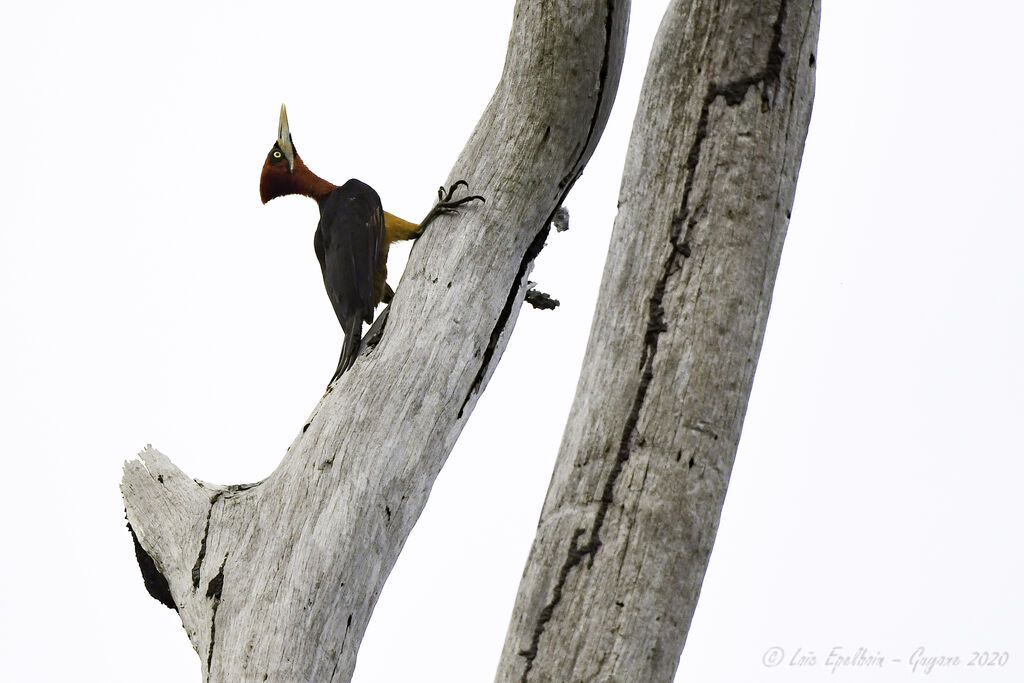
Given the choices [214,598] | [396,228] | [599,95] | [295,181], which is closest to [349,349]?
[396,228]

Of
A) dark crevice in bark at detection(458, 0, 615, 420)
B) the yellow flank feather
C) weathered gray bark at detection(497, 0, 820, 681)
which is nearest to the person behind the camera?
weathered gray bark at detection(497, 0, 820, 681)

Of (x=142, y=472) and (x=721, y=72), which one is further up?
(x=721, y=72)

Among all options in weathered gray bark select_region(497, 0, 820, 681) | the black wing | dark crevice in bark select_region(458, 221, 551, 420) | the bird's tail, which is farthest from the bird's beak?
weathered gray bark select_region(497, 0, 820, 681)

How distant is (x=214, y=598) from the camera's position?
2.29 m

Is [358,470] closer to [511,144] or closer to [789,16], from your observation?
[511,144]

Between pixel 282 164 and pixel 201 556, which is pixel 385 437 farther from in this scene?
pixel 282 164

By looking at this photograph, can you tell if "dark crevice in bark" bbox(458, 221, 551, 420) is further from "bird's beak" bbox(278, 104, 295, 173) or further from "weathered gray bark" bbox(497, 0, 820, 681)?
"bird's beak" bbox(278, 104, 295, 173)

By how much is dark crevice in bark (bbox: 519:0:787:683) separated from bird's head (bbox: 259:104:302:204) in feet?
8.08

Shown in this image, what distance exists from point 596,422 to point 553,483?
0.43 ft

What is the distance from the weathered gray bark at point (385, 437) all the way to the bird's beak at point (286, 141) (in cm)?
123

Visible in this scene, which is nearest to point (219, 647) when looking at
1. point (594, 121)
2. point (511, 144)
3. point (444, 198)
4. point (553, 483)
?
point (553, 483)

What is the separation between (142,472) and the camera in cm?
257

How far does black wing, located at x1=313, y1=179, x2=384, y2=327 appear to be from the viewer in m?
3.03

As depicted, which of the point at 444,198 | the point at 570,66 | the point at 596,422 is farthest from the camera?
the point at 444,198
